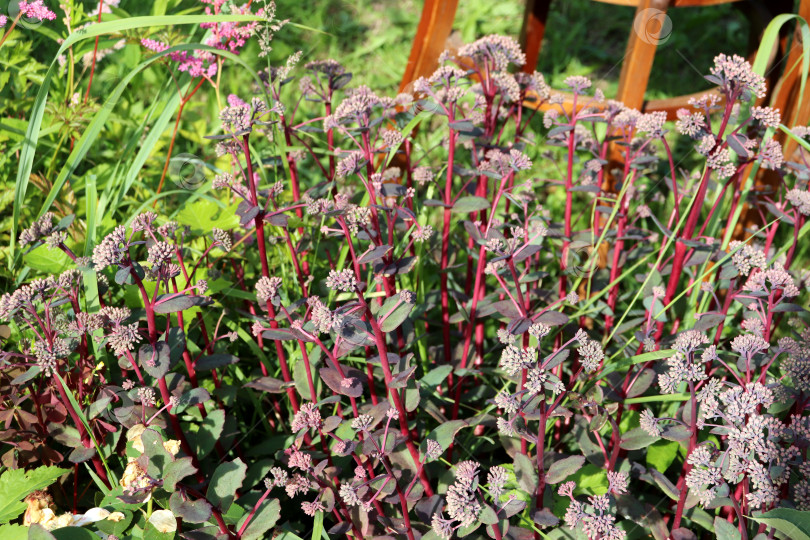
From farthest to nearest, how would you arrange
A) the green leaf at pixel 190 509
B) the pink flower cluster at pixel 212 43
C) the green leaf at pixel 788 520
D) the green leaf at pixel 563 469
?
the pink flower cluster at pixel 212 43 < the green leaf at pixel 563 469 < the green leaf at pixel 190 509 < the green leaf at pixel 788 520

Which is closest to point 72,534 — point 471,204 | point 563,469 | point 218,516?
point 218,516

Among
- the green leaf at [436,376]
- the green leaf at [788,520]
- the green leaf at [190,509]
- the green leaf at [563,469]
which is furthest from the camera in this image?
the green leaf at [436,376]

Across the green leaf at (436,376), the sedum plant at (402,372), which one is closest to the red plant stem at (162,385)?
the sedum plant at (402,372)

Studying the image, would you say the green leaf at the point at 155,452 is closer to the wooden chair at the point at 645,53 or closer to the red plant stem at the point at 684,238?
the red plant stem at the point at 684,238

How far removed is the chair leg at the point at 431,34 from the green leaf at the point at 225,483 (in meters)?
1.25

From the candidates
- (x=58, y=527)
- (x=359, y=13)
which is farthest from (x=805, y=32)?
(x=359, y=13)

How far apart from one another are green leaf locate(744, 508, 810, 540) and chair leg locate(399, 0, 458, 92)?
4.86 feet

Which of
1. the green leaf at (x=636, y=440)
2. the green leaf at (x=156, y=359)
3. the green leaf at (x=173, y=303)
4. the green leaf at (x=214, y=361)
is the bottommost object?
the green leaf at (x=214, y=361)

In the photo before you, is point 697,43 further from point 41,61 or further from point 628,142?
point 41,61

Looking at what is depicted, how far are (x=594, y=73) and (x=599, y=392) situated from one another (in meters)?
2.78

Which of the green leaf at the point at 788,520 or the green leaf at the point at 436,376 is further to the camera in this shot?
the green leaf at the point at 436,376

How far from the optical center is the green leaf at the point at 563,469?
1.34 meters

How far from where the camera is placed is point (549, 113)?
Answer: 175 cm

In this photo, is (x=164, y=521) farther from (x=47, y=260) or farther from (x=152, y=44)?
(x=152, y=44)
